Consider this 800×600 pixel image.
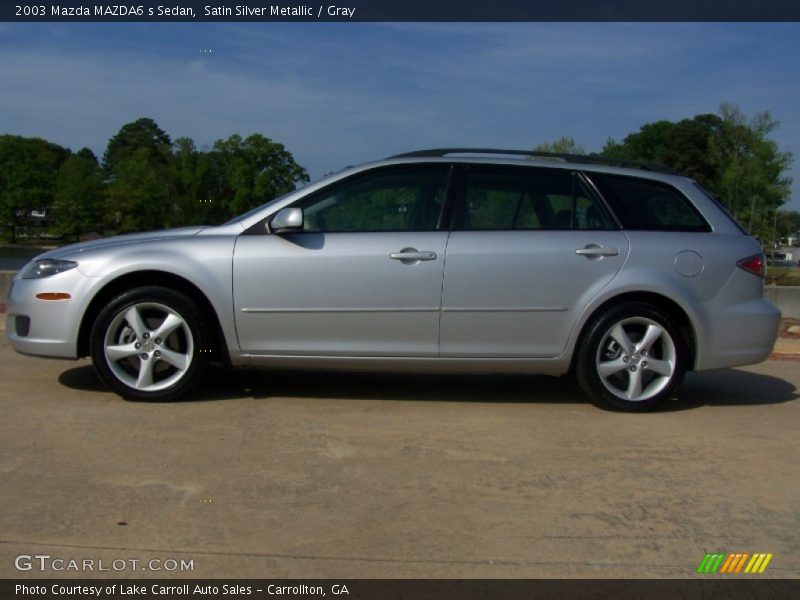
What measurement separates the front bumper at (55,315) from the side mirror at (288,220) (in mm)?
1195

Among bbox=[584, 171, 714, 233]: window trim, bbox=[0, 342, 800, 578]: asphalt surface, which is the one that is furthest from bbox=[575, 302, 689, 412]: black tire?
bbox=[584, 171, 714, 233]: window trim

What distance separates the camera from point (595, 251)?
220 inches

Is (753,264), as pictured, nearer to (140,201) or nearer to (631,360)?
(631,360)

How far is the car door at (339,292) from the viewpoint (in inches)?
215

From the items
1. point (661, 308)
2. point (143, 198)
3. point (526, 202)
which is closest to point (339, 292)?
point (526, 202)

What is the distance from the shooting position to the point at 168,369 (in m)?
5.52

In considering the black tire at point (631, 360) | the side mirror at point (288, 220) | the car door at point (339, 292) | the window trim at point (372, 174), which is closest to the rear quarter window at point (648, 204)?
the black tire at point (631, 360)

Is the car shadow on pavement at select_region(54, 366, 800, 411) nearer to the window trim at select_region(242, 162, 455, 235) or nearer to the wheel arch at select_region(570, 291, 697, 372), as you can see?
the wheel arch at select_region(570, 291, 697, 372)

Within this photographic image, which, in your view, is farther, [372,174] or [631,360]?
[372,174]

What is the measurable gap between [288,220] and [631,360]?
2.33 meters
